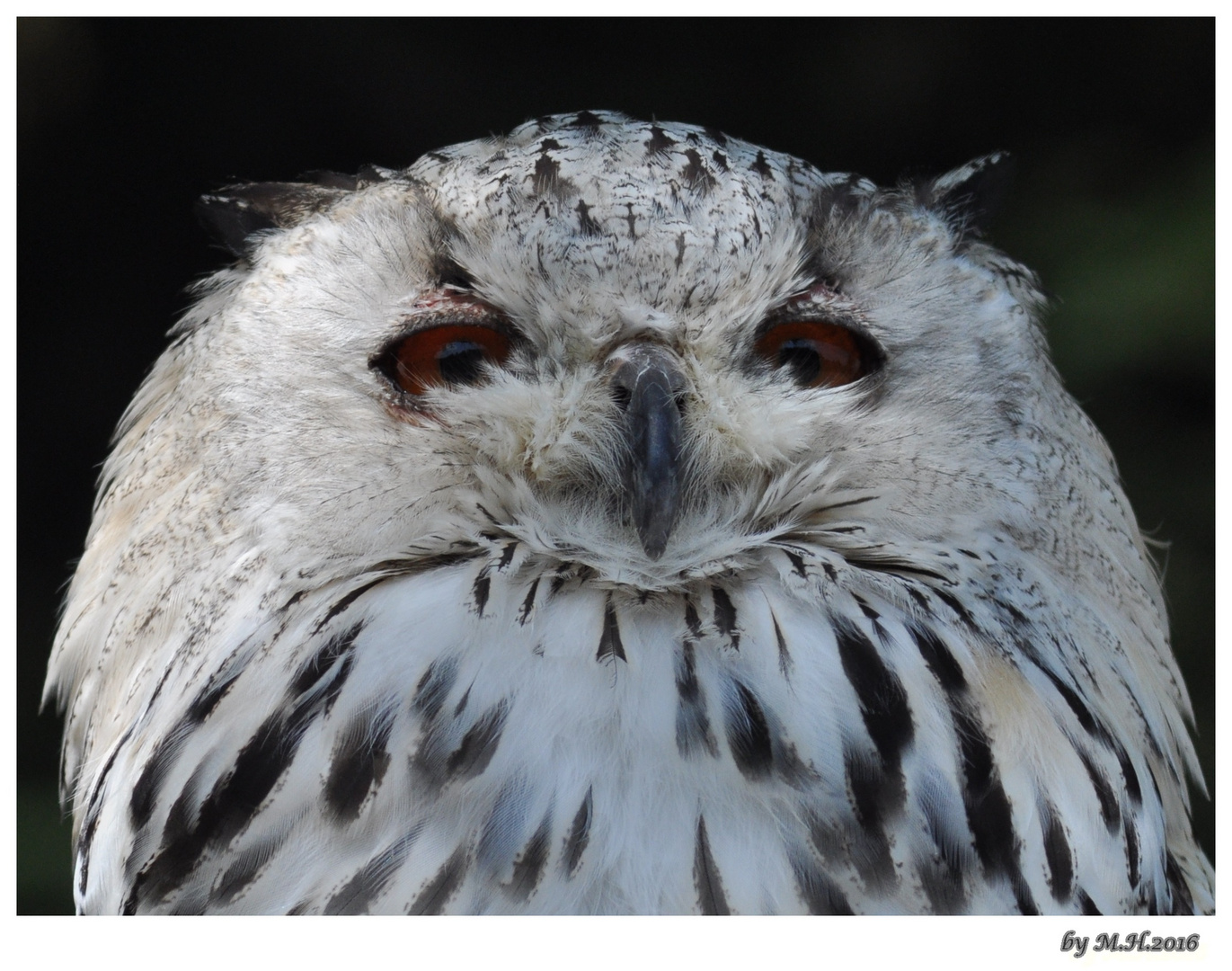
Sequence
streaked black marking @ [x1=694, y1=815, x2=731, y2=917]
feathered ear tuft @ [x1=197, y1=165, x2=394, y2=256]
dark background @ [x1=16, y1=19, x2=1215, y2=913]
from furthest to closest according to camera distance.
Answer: dark background @ [x1=16, y1=19, x2=1215, y2=913], feathered ear tuft @ [x1=197, y1=165, x2=394, y2=256], streaked black marking @ [x1=694, y1=815, x2=731, y2=917]

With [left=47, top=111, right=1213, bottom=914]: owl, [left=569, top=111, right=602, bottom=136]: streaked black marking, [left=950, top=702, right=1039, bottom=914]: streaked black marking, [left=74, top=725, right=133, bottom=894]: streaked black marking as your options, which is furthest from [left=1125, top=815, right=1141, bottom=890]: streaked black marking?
[left=74, top=725, right=133, bottom=894]: streaked black marking

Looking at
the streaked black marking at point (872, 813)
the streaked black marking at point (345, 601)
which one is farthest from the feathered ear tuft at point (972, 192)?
the streaked black marking at point (345, 601)

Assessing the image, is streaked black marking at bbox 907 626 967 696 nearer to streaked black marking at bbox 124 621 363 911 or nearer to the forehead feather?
the forehead feather

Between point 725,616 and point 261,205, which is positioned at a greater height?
point 261,205

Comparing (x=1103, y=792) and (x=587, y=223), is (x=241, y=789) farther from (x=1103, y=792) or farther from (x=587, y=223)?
(x=1103, y=792)

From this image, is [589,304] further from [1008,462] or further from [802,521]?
[1008,462]

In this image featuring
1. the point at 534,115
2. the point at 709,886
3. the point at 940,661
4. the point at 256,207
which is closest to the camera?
the point at 709,886

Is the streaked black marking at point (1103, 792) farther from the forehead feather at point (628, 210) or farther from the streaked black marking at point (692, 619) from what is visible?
the forehead feather at point (628, 210)

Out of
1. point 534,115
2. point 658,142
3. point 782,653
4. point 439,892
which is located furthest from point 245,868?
point 534,115
